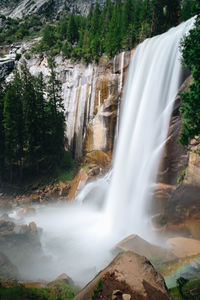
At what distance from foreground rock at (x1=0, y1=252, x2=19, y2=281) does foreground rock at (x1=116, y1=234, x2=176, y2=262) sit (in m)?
5.91

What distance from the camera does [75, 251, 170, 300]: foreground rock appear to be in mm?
5246

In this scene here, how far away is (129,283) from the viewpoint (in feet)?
18.1

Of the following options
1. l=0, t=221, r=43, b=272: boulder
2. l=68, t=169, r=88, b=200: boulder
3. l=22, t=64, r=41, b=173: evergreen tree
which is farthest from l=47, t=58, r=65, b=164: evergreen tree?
l=0, t=221, r=43, b=272: boulder

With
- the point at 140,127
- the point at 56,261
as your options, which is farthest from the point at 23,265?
the point at 140,127

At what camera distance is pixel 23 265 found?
1162cm

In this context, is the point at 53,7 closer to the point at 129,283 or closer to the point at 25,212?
the point at 25,212

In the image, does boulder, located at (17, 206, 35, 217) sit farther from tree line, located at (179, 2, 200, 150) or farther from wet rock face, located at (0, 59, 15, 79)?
wet rock face, located at (0, 59, 15, 79)

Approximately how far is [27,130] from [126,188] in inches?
585

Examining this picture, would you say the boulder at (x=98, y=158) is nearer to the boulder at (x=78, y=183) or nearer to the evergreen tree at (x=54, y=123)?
the boulder at (x=78, y=183)

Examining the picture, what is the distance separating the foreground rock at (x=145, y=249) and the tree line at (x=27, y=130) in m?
17.1

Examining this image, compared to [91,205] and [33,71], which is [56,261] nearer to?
[91,205]

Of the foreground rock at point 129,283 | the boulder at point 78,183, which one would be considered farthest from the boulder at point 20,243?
the foreground rock at point 129,283

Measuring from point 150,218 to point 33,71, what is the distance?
3690 centimetres

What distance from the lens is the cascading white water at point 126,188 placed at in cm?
1261
